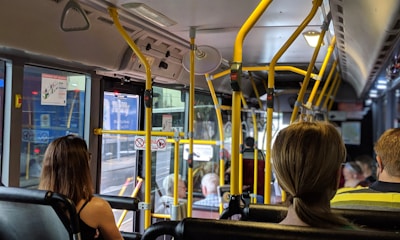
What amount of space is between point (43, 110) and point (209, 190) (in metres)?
2.82

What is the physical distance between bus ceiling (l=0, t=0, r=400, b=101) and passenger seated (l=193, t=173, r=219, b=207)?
170cm

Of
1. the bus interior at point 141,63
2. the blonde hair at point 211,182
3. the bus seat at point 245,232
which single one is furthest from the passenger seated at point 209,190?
the bus seat at point 245,232

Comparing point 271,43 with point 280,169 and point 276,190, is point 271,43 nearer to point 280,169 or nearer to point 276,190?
point 276,190

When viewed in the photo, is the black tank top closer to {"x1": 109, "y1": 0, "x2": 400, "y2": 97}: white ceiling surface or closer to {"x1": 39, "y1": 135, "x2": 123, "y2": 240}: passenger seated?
{"x1": 39, "y1": 135, "x2": 123, "y2": 240}: passenger seated

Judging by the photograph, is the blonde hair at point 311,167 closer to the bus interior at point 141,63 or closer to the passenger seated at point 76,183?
the bus interior at point 141,63

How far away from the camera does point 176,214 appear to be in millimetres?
3381

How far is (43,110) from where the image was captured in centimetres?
314

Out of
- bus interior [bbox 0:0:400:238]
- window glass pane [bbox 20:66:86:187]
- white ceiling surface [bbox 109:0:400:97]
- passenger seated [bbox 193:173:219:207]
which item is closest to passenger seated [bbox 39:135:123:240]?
bus interior [bbox 0:0:400:238]

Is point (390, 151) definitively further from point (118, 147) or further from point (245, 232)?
point (118, 147)

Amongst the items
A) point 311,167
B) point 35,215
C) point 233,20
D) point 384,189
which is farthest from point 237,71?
point 233,20

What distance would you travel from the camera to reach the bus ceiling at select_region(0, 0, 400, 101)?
238cm

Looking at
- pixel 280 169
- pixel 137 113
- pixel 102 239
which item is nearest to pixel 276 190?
pixel 137 113

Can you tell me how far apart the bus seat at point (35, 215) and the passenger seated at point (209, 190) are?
11.4 feet

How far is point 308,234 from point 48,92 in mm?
2656
